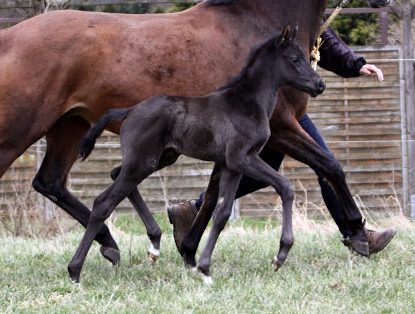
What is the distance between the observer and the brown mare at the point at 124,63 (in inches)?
202

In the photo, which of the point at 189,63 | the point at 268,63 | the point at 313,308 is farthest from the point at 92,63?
the point at 313,308

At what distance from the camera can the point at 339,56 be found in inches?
244

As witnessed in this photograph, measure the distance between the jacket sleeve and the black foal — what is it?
1.14 metres

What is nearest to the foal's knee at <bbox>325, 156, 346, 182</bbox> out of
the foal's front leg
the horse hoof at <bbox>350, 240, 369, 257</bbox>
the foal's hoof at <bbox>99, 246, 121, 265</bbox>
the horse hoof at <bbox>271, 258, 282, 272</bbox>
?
the horse hoof at <bbox>350, 240, 369, 257</bbox>

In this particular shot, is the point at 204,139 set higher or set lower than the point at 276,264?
higher

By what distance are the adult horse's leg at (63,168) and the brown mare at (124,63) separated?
0.72 ft

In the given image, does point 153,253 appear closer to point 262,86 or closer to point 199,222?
point 199,222

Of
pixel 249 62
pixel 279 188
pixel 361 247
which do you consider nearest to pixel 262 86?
pixel 249 62

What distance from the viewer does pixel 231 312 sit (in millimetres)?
4133

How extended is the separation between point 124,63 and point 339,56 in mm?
1859

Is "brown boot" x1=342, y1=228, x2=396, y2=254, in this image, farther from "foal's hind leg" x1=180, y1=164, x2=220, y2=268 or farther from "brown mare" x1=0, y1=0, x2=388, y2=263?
"foal's hind leg" x1=180, y1=164, x2=220, y2=268

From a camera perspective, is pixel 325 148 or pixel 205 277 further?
pixel 325 148

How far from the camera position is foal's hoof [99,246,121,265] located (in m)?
5.63

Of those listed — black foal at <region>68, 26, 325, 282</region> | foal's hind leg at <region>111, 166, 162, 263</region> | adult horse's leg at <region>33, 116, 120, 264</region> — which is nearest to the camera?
black foal at <region>68, 26, 325, 282</region>
